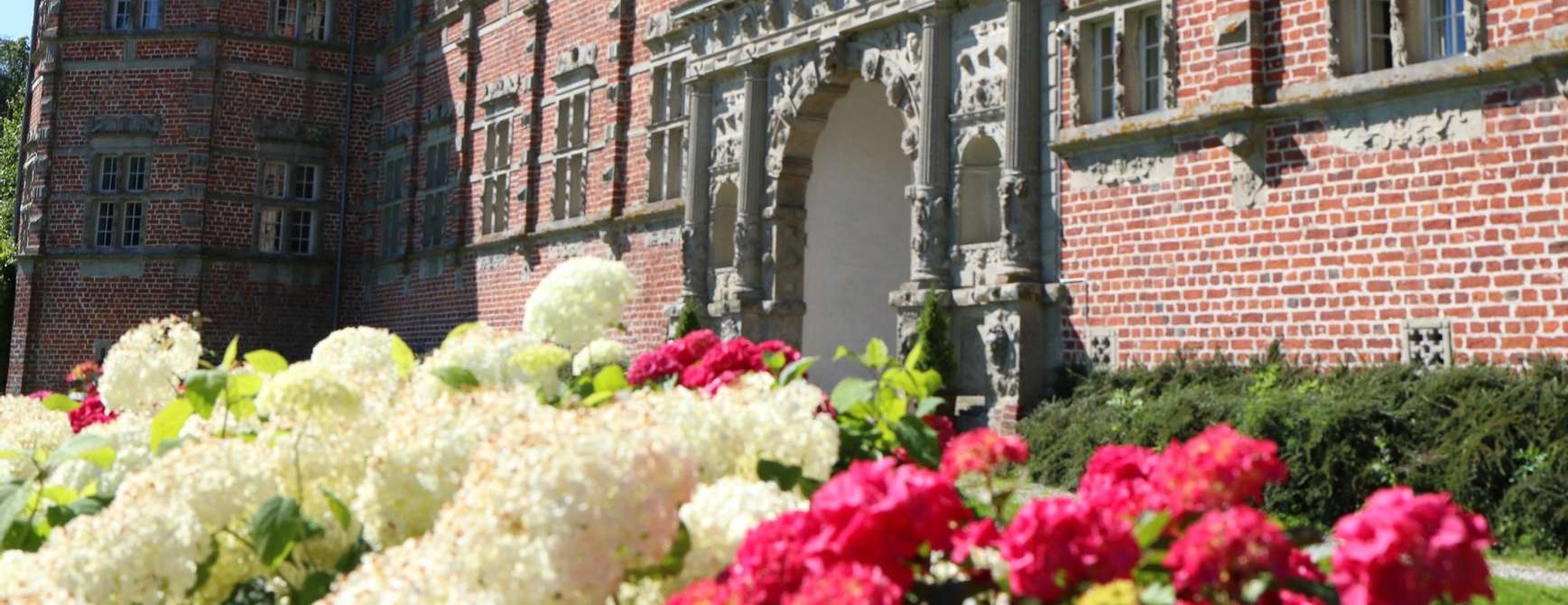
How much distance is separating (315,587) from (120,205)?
27.0 m

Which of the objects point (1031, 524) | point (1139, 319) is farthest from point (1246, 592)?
point (1139, 319)

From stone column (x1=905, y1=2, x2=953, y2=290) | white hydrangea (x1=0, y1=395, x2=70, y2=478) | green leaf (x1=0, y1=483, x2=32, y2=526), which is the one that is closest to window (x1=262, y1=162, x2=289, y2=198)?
stone column (x1=905, y1=2, x2=953, y2=290)

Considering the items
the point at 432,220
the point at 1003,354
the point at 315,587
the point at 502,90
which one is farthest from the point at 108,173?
the point at 315,587

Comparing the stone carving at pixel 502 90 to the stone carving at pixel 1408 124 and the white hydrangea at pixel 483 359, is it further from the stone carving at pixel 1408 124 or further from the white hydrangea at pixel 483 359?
the white hydrangea at pixel 483 359

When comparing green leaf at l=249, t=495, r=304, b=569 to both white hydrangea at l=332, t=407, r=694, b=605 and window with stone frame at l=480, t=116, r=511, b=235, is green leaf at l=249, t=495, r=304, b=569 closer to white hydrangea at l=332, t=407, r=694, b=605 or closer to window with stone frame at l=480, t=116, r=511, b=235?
white hydrangea at l=332, t=407, r=694, b=605

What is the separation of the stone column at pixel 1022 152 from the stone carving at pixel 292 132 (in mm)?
18490

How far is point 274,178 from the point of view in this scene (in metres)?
27.2

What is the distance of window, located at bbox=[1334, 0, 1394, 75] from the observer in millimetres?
10414

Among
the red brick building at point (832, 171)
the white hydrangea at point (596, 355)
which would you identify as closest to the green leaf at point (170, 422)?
the white hydrangea at point (596, 355)

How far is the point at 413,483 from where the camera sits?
7.82ft

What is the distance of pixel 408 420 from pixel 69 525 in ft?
2.35

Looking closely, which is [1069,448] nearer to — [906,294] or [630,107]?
[906,294]

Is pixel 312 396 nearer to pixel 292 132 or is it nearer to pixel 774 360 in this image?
pixel 774 360

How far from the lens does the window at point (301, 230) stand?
1076 inches
